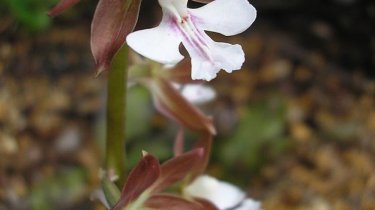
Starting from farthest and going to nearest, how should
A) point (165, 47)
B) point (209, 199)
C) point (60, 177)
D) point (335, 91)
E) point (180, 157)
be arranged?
point (335, 91)
point (60, 177)
point (209, 199)
point (180, 157)
point (165, 47)

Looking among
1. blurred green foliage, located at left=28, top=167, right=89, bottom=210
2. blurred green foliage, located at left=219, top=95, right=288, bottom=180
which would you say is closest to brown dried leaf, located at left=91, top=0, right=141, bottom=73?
blurred green foliage, located at left=28, top=167, right=89, bottom=210

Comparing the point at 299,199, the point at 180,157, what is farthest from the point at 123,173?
the point at 299,199

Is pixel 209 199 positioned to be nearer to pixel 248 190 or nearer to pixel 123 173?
pixel 123 173

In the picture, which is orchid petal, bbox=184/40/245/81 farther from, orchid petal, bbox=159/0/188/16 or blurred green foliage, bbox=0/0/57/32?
blurred green foliage, bbox=0/0/57/32

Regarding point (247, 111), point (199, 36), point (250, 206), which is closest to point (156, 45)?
point (199, 36)

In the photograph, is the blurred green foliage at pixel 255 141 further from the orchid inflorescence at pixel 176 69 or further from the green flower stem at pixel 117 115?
the green flower stem at pixel 117 115

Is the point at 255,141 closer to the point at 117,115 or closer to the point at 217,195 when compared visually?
the point at 217,195
